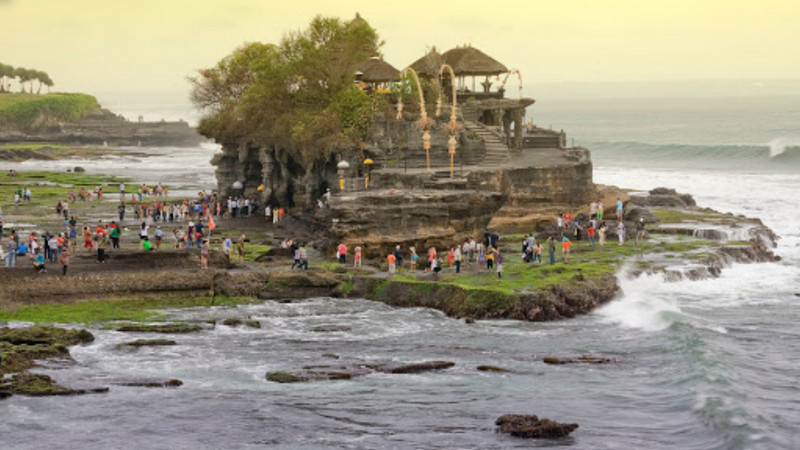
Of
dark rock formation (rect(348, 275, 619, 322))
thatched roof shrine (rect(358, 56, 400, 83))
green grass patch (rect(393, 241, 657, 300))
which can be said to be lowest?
dark rock formation (rect(348, 275, 619, 322))

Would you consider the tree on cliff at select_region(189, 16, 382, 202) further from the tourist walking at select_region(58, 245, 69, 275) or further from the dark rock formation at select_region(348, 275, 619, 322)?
the tourist walking at select_region(58, 245, 69, 275)

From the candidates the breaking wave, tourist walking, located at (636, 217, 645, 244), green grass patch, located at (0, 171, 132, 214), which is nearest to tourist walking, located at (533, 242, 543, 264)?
tourist walking, located at (636, 217, 645, 244)

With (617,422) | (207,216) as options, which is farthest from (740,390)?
(207,216)

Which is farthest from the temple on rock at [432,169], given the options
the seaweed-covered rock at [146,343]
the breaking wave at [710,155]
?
the breaking wave at [710,155]

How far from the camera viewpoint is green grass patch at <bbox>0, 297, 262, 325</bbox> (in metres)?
37.5

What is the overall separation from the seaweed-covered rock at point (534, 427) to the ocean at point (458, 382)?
0.30m

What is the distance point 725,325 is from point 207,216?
105 ft

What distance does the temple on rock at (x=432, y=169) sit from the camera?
4738 centimetres

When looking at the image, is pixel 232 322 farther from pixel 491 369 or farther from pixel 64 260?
pixel 491 369

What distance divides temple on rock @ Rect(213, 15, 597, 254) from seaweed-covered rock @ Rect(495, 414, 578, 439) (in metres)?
20.4

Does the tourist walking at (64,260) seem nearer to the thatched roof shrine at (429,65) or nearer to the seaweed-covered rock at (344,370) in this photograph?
the seaweed-covered rock at (344,370)

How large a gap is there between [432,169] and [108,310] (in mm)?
20946

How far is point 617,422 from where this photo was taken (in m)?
27.5

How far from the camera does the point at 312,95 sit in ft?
207
